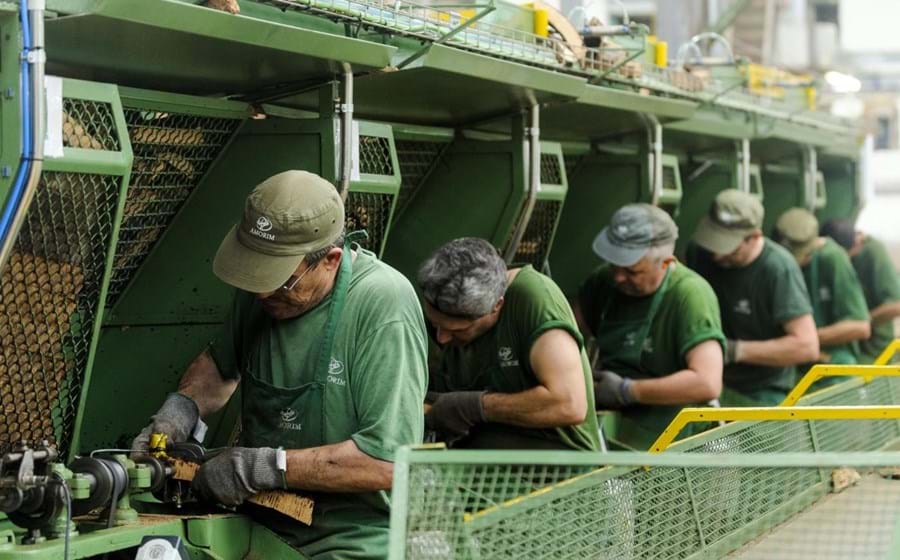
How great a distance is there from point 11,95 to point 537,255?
9.54 ft

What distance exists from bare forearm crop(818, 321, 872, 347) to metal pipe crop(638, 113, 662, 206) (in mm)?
1848

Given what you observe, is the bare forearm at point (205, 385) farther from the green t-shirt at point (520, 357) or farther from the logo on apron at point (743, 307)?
the logo on apron at point (743, 307)

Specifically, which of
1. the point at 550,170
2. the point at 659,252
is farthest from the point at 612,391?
the point at 550,170

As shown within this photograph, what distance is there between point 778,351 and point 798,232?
1.52 metres

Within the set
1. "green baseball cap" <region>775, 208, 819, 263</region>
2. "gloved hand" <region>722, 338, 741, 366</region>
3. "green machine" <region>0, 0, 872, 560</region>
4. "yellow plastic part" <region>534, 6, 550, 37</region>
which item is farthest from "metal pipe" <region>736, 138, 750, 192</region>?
"yellow plastic part" <region>534, 6, 550, 37</region>

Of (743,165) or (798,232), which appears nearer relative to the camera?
(743,165)

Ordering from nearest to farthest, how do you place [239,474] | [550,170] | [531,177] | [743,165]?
[239,474]
[531,177]
[550,170]
[743,165]

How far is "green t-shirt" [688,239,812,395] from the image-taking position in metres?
6.13

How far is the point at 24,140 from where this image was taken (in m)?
2.80

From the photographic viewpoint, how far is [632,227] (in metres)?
5.20

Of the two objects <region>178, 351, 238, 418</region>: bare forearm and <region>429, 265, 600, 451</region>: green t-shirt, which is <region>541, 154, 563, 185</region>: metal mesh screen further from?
<region>178, 351, 238, 418</region>: bare forearm

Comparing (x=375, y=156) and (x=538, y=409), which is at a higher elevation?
(x=375, y=156)

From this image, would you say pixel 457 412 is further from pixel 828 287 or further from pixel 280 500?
pixel 828 287

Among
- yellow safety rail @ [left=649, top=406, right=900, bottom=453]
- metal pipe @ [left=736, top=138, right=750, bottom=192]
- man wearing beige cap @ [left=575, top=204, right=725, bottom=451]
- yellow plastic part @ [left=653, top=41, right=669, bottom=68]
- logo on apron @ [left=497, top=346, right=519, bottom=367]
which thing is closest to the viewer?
yellow safety rail @ [left=649, top=406, right=900, bottom=453]
